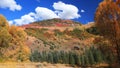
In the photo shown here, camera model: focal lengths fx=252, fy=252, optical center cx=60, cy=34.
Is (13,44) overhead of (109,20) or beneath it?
overhead

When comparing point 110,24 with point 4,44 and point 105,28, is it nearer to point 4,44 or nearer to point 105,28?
point 105,28

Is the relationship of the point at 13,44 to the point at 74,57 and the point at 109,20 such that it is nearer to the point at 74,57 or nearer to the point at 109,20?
the point at 109,20

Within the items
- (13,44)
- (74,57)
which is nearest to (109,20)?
(13,44)

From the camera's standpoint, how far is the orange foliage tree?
33094 mm

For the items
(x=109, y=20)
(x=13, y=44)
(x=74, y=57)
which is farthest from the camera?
(x=74, y=57)

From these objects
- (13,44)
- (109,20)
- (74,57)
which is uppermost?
(13,44)

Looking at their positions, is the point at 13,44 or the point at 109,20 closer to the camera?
the point at 109,20

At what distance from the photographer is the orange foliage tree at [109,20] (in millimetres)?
33094

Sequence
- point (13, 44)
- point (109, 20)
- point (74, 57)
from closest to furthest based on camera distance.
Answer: point (109, 20), point (13, 44), point (74, 57)

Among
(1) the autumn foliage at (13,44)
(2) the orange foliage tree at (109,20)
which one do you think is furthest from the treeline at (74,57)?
(2) the orange foliage tree at (109,20)

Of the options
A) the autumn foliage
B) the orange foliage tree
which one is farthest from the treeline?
the orange foliage tree

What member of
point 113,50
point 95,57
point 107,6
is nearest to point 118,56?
point 113,50

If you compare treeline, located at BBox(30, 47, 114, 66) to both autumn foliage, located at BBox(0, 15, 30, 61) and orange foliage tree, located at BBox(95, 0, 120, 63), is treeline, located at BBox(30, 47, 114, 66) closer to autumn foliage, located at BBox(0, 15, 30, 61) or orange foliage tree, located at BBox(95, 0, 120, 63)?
autumn foliage, located at BBox(0, 15, 30, 61)

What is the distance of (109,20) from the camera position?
33906mm
